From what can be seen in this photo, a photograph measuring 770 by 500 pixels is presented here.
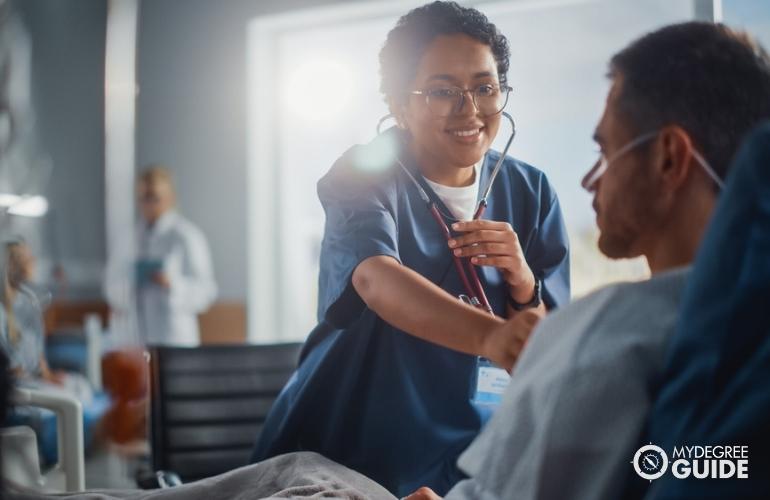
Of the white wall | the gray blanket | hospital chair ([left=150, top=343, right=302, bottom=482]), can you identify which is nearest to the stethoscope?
the gray blanket

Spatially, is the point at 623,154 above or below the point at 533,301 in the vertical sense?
above

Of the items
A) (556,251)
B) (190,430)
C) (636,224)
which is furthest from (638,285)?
(190,430)

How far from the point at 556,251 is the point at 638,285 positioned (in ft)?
0.69

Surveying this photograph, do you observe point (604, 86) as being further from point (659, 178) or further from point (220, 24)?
point (220, 24)

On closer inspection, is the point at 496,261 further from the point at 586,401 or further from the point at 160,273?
the point at 160,273

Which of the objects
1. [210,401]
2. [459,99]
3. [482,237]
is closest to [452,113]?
[459,99]

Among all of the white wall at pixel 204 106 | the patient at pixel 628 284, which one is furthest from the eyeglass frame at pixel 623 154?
the white wall at pixel 204 106

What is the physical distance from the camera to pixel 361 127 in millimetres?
854

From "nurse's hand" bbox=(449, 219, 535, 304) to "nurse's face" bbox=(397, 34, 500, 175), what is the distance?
0.25 ft

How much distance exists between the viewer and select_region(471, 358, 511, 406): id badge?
0.75 meters

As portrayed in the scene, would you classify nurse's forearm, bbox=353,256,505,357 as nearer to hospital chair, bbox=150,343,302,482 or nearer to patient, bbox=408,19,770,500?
patient, bbox=408,19,770,500

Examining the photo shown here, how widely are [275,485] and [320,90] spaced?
0.51 meters

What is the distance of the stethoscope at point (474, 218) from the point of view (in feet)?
2.49

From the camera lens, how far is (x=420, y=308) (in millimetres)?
742
